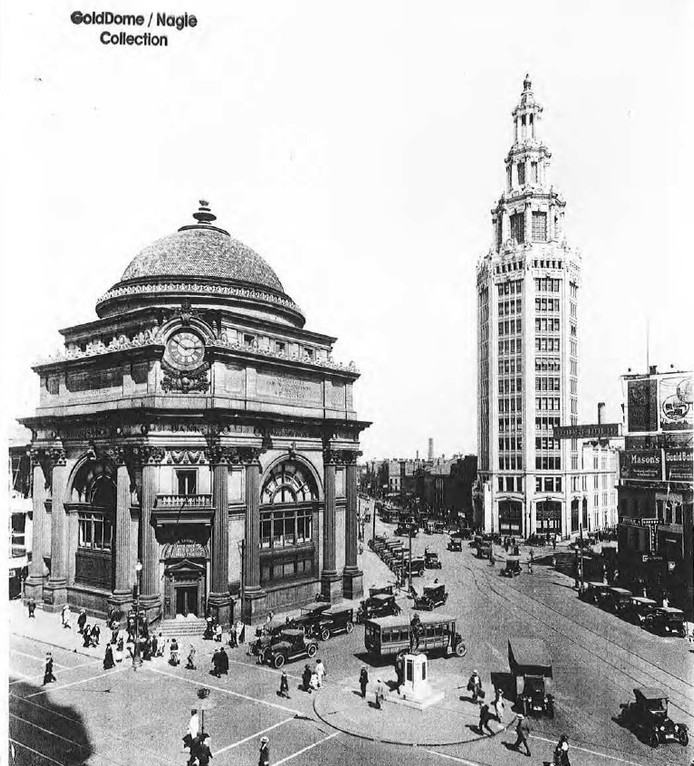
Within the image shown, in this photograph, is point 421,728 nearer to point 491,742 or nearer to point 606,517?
point 491,742

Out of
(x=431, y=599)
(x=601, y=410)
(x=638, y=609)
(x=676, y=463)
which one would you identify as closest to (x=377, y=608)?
(x=431, y=599)

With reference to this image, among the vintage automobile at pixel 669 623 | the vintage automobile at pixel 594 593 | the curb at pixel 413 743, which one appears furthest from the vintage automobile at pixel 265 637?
the vintage automobile at pixel 594 593

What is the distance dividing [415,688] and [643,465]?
34.7 meters

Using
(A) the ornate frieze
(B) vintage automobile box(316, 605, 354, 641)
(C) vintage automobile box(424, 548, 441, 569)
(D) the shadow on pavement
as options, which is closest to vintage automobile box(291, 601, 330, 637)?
(B) vintage automobile box(316, 605, 354, 641)

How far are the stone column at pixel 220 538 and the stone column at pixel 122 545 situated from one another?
431cm

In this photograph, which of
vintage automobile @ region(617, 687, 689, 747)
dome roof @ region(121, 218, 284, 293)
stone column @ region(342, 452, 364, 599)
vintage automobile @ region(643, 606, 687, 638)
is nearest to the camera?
vintage automobile @ region(617, 687, 689, 747)

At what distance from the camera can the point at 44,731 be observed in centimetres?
2147

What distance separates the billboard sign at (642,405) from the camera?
49.2 metres

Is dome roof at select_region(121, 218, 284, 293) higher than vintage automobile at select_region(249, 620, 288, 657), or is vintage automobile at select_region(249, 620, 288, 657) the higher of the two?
dome roof at select_region(121, 218, 284, 293)

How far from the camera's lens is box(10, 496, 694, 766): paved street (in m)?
20.1

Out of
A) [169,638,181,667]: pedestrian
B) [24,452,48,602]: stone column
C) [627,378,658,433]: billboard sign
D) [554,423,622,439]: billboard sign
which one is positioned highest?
[627,378,658,433]: billboard sign

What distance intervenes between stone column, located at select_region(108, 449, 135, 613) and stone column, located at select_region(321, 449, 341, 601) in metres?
11.8

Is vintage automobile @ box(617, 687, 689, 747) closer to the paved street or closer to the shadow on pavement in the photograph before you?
the paved street

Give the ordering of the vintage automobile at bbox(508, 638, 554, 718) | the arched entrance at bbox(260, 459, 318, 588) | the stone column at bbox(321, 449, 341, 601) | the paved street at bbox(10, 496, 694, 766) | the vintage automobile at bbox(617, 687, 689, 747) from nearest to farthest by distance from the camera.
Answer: the paved street at bbox(10, 496, 694, 766), the vintage automobile at bbox(617, 687, 689, 747), the vintage automobile at bbox(508, 638, 554, 718), the arched entrance at bbox(260, 459, 318, 588), the stone column at bbox(321, 449, 341, 601)
